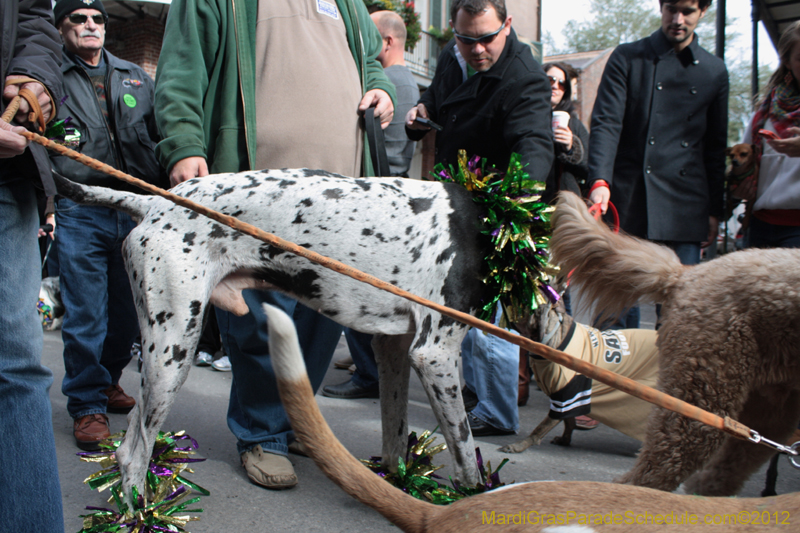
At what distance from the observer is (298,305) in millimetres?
2908

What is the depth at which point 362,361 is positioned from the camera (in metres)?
4.32

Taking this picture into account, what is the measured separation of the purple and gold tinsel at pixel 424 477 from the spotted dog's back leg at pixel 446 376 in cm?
7

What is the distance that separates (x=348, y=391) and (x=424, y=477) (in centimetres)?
185

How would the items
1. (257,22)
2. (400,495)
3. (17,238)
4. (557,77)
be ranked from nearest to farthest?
(400,495) → (17,238) → (257,22) → (557,77)

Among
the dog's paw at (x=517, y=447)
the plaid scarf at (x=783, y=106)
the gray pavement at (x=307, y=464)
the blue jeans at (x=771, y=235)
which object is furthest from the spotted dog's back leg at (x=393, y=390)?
the plaid scarf at (x=783, y=106)

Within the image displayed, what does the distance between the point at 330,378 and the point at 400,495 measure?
12.5 feet

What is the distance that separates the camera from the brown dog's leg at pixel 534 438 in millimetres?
3256

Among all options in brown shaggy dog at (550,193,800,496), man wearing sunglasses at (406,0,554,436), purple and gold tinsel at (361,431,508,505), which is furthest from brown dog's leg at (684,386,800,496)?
man wearing sunglasses at (406,0,554,436)

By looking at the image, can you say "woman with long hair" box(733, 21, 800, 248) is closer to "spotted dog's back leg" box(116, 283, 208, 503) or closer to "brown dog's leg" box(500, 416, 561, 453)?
"brown dog's leg" box(500, 416, 561, 453)

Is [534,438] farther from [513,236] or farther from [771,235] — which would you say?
[771,235]

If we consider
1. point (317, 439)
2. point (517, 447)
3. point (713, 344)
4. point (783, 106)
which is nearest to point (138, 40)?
point (517, 447)

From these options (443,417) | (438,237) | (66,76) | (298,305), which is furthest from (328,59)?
(66,76)

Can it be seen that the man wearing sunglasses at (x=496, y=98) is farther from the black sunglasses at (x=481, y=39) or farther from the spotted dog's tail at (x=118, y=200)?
the spotted dog's tail at (x=118, y=200)

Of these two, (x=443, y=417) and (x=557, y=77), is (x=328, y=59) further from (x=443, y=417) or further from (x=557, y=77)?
(x=557, y=77)
